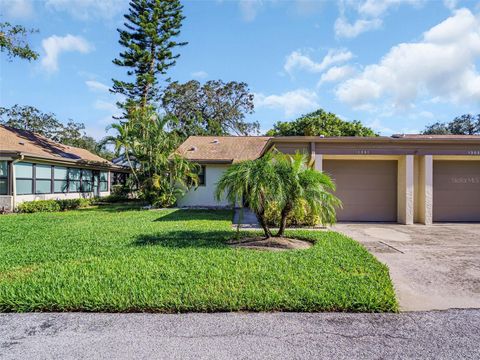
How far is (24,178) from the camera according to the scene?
1504cm

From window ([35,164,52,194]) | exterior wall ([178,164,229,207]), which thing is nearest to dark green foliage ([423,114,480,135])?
exterior wall ([178,164,229,207])

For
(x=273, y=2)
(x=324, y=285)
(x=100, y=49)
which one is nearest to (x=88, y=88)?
(x=100, y=49)

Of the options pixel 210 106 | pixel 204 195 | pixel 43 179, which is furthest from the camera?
pixel 210 106

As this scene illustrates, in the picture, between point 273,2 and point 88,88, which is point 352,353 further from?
point 88,88

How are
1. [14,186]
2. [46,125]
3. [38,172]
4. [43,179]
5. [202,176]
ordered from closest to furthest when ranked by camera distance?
[14,186], [38,172], [43,179], [202,176], [46,125]

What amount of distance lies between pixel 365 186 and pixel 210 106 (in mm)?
24548

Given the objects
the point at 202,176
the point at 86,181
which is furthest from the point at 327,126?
the point at 86,181

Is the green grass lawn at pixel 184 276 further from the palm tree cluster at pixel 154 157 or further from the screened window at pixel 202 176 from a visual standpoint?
the screened window at pixel 202 176

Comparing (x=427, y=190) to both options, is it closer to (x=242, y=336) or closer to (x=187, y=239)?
(x=187, y=239)

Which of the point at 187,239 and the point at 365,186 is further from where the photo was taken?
the point at 365,186

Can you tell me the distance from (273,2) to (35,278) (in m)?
10.2

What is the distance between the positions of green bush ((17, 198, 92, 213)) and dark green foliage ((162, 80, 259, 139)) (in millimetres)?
15891

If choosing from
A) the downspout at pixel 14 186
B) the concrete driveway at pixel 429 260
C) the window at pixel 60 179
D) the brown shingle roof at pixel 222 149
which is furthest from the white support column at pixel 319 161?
the window at pixel 60 179

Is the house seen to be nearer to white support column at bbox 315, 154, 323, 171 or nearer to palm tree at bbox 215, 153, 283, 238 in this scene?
white support column at bbox 315, 154, 323, 171
